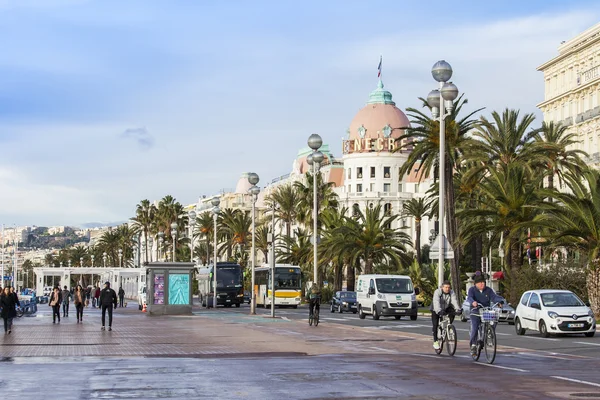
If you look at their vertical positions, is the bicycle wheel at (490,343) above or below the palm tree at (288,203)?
below

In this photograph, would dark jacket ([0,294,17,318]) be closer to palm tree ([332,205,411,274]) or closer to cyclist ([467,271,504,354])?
cyclist ([467,271,504,354])

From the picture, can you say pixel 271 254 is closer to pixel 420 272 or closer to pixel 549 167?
pixel 549 167

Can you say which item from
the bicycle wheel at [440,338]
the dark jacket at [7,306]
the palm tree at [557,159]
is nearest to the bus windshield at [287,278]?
the palm tree at [557,159]

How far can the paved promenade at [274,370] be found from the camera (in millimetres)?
13289

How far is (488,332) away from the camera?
18.6 meters

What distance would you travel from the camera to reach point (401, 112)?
145m

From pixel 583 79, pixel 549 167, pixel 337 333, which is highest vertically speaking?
pixel 583 79

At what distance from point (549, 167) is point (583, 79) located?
75.6ft

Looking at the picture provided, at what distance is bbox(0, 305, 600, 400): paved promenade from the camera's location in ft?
Result: 43.6

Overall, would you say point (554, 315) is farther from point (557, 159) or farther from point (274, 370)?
point (557, 159)

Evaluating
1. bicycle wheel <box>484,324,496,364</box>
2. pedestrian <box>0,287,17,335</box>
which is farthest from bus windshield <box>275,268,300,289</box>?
bicycle wheel <box>484,324,496,364</box>

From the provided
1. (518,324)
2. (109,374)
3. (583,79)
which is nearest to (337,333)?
(518,324)

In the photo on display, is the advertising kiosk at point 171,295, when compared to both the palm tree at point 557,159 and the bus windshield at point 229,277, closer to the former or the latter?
the palm tree at point 557,159

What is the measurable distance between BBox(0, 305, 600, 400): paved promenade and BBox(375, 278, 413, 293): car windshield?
56.4 ft
